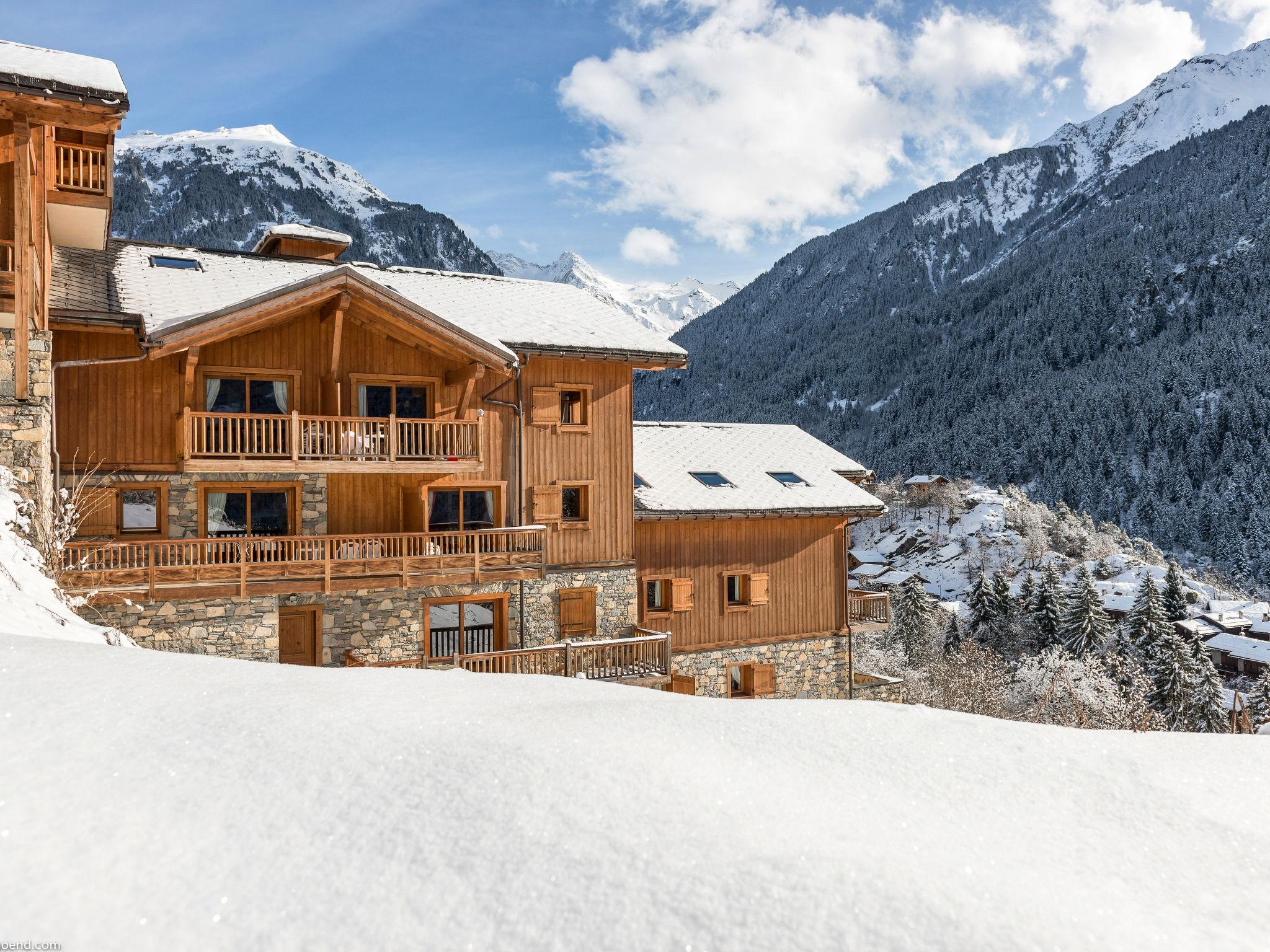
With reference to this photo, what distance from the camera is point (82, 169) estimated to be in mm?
13461

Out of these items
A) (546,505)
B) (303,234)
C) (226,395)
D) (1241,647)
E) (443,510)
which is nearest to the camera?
(226,395)

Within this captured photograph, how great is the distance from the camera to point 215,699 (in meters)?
3.75

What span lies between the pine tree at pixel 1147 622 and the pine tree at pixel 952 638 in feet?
29.7

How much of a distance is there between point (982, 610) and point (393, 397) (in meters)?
43.1

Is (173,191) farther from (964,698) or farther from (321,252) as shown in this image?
(964,698)

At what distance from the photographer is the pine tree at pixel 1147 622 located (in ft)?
140

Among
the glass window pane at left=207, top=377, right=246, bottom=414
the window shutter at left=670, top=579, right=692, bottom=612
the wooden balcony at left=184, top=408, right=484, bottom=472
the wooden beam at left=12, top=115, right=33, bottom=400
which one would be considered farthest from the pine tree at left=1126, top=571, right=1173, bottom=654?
the wooden beam at left=12, top=115, right=33, bottom=400

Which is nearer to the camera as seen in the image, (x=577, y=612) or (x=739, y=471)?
(x=577, y=612)

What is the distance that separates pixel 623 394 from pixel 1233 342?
12811cm

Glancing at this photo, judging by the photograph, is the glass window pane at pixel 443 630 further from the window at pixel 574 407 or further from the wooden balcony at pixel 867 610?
the wooden balcony at pixel 867 610

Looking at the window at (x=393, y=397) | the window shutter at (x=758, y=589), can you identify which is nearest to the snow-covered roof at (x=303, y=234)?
the window at (x=393, y=397)

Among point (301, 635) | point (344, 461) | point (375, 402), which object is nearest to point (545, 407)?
point (375, 402)

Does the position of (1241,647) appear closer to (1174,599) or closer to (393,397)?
(1174,599)

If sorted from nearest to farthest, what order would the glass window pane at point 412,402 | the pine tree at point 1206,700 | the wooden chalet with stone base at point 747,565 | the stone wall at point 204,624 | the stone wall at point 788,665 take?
1. the stone wall at point 204,624
2. the glass window pane at point 412,402
3. the wooden chalet with stone base at point 747,565
4. the stone wall at point 788,665
5. the pine tree at point 1206,700
